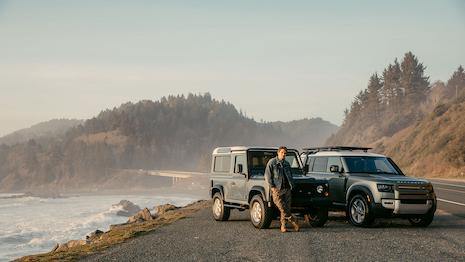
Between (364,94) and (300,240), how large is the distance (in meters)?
129

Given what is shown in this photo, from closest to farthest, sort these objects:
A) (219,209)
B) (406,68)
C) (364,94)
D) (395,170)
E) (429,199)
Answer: (429,199) < (395,170) < (219,209) < (406,68) < (364,94)

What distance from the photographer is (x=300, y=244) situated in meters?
12.4

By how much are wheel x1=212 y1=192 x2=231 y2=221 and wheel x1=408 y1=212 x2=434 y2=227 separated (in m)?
5.58

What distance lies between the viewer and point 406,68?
11312 cm

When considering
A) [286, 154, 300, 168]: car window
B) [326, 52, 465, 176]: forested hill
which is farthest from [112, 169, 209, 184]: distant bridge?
[286, 154, 300, 168]: car window

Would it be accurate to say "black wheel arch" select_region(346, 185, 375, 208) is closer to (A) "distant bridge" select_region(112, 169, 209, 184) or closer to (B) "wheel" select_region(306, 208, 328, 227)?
(B) "wheel" select_region(306, 208, 328, 227)

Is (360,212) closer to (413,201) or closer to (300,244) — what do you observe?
(413,201)

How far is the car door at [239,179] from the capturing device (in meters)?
15.9

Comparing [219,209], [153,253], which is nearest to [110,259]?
[153,253]

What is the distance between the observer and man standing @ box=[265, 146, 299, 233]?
554 inches

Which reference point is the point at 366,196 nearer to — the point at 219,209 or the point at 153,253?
the point at 219,209

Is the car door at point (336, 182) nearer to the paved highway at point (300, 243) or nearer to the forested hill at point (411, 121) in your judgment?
the paved highway at point (300, 243)

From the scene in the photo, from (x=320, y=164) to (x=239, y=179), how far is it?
2.78 meters

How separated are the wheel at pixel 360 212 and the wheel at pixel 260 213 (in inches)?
100.0
